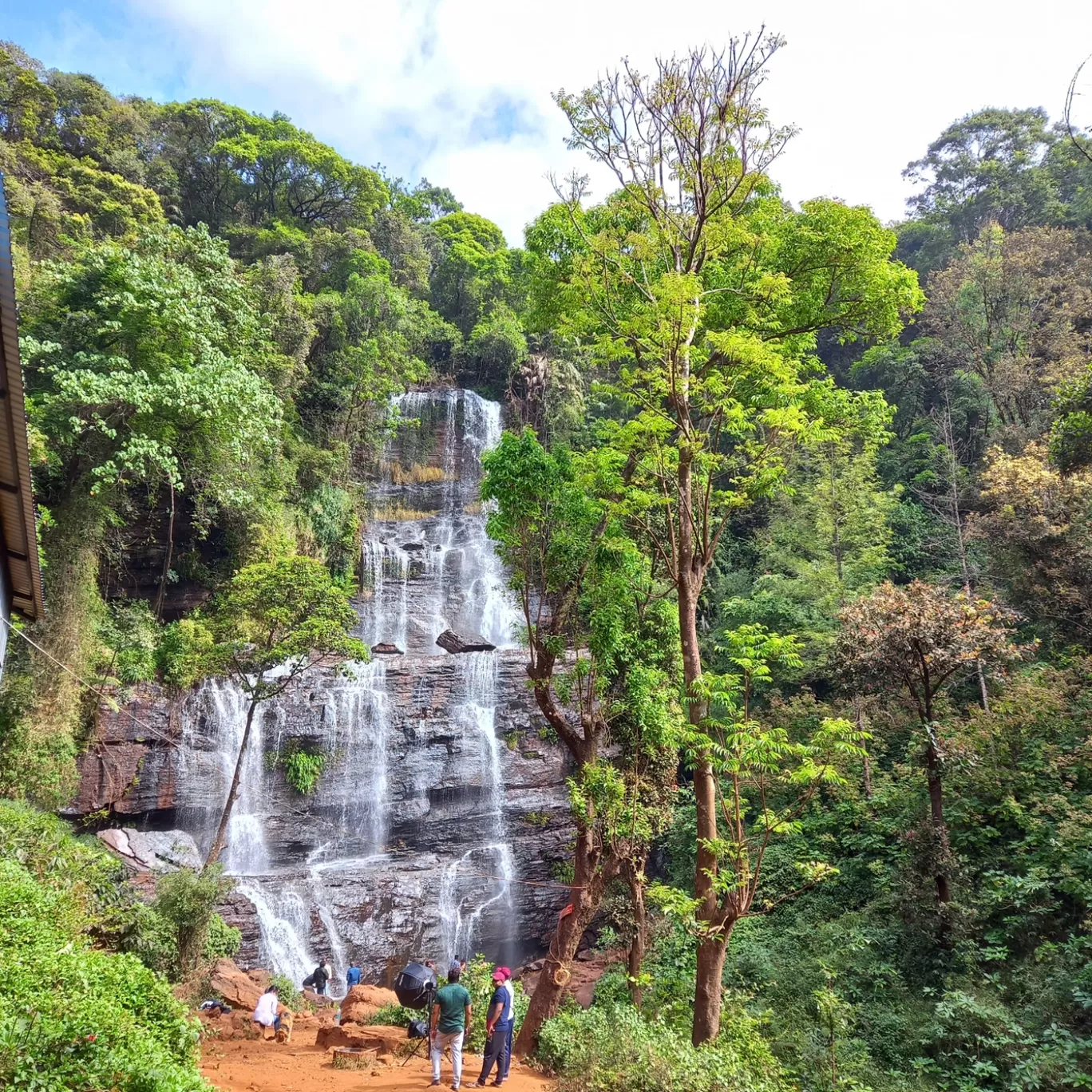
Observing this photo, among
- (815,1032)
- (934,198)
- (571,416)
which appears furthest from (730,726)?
(934,198)

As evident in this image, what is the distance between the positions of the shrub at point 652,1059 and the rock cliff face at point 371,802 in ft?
19.6

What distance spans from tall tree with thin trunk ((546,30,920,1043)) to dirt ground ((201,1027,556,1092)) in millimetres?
2894

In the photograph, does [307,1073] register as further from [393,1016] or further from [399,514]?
[399,514]

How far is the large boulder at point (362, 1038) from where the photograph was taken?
8.38 meters

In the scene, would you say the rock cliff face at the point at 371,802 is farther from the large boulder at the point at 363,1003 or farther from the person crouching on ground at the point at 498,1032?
the person crouching on ground at the point at 498,1032

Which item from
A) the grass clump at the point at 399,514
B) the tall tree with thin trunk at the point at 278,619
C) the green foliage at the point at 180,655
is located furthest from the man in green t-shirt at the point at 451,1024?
the grass clump at the point at 399,514

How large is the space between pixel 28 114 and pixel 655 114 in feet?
82.4

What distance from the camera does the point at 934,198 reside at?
31.1m

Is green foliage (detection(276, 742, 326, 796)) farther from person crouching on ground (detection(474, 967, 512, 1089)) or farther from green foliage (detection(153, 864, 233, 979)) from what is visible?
person crouching on ground (detection(474, 967, 512, 1089))

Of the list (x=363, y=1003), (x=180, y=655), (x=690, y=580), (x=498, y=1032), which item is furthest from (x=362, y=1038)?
(x=180, y=655)

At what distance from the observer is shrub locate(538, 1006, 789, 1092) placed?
15.9ft

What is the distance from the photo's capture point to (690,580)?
6.68 metres

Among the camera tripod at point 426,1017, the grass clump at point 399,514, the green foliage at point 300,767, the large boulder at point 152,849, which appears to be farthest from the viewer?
the grass clump at point 399,514

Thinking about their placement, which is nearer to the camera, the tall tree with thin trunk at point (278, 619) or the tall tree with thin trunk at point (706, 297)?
the tall tree with thin trunk at point (706, 297)
